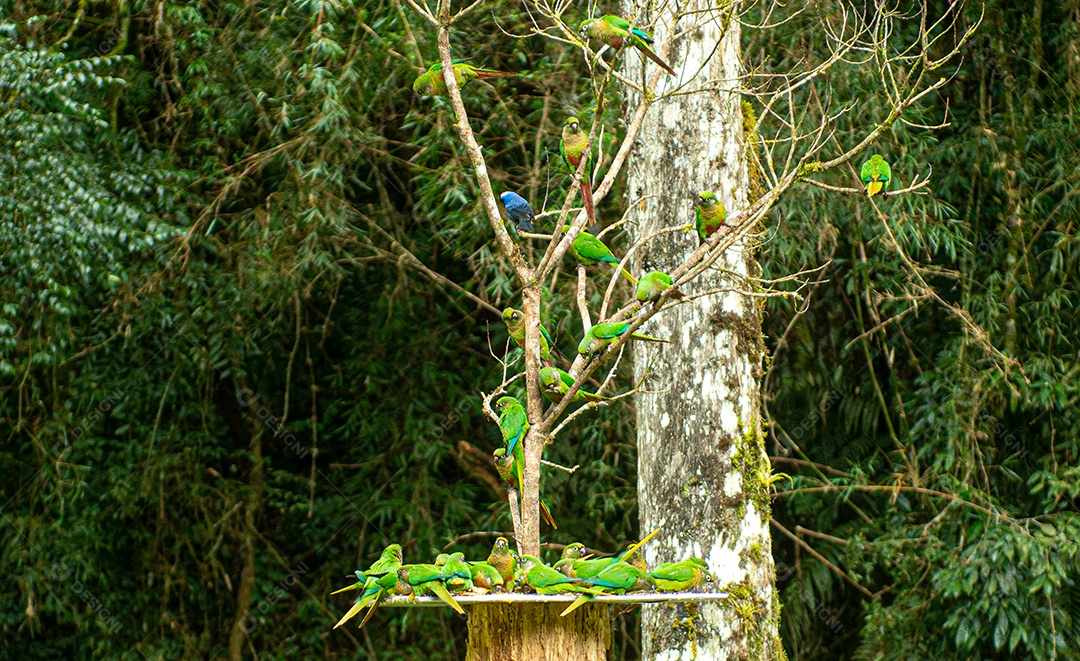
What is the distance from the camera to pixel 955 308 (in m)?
4.20

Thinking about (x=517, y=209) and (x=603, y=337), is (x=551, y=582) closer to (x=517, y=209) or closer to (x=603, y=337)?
(x=603, y=337)

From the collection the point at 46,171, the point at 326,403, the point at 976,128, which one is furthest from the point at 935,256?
the point at 46,171

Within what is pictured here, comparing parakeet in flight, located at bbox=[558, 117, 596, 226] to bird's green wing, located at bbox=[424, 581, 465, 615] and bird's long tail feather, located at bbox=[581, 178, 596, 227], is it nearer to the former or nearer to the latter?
bird's long tail feather, located at bbox=[581, 178, 596, 227]

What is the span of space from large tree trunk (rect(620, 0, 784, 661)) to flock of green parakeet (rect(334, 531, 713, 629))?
148cm

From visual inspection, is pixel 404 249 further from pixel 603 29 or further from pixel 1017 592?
pixel 1017 592

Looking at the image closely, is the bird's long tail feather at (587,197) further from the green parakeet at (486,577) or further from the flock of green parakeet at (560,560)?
the green parakeet at (486,577)

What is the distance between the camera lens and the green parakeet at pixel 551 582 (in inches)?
70.9

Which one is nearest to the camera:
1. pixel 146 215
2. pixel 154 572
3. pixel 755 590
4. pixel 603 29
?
pixel 603 29

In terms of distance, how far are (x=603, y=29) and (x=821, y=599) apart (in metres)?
3.44

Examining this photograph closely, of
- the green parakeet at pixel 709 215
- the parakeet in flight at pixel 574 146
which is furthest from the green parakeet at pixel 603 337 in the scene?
the green parakeet at pixel 709 215

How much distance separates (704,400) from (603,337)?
1.40 meters

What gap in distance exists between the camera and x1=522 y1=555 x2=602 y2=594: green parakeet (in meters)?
1.80

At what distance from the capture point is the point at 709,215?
2363 millimetres

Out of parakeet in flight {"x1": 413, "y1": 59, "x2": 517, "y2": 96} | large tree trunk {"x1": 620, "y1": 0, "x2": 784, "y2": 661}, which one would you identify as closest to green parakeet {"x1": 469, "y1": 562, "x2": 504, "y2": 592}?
parakeet in flight {"x1": 413, "y1": 59, "x2": 517, "y2": 96}
